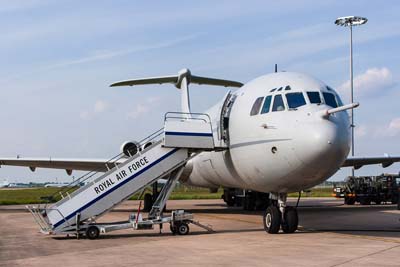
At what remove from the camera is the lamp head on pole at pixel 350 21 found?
Answer: 51638 mm

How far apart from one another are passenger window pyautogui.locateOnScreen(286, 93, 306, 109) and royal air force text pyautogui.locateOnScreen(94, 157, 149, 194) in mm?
4600

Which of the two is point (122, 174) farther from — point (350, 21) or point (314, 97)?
point (350, 21)

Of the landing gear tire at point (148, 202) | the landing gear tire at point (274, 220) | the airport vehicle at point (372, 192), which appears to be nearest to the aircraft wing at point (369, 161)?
the airport vehicle at point (372, 192)

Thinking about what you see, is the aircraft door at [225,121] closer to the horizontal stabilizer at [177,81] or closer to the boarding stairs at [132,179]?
the boarding stairs at [132,179]

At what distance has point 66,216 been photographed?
15109 millimetres

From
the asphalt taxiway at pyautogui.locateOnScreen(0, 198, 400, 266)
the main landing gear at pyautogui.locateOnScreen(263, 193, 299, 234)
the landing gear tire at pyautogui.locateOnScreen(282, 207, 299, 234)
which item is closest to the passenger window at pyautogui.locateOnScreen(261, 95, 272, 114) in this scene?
the main landing gear at pyautogui.locateOnScreen(263, 193, 299, 234)

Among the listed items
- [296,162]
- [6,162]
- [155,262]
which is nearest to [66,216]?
[155,262]

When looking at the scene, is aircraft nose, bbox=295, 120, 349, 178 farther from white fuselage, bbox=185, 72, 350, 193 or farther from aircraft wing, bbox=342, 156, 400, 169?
aircraft wing, bbox=342, 156, 400, 169

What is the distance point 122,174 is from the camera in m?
15.7

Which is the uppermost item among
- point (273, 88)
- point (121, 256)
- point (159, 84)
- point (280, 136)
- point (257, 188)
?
point (159, 84)

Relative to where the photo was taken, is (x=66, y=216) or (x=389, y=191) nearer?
(x=66, y=216)

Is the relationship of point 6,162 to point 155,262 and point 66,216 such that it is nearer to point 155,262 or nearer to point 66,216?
point 66,216

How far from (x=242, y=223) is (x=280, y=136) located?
271 inches

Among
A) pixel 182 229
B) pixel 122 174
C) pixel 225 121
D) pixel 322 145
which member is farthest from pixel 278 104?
pixel 122 174
